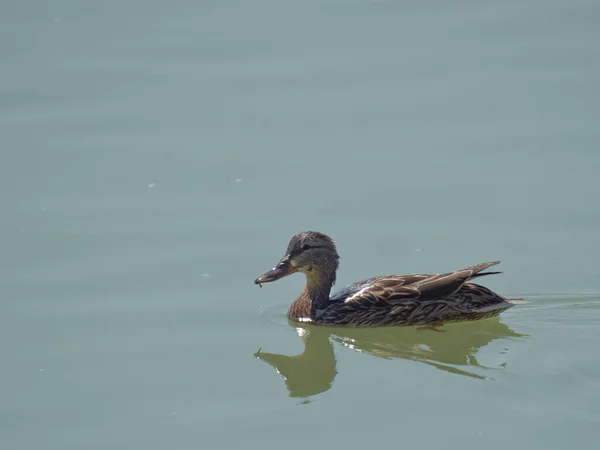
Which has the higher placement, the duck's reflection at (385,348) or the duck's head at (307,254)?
the duck's head at (307,254)

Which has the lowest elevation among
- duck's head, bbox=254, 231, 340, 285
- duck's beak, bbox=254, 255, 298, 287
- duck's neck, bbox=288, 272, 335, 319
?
duck's neck, bbox=288, 272, 335, 319

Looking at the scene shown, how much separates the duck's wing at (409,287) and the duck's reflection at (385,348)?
305 millimetres

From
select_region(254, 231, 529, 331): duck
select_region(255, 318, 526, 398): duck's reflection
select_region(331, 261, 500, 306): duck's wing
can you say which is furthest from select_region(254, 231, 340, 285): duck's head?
select_region(255, 318, 526, 398): duck's reflection

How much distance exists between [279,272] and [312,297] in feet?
1.45

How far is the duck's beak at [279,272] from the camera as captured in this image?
10.5 metres

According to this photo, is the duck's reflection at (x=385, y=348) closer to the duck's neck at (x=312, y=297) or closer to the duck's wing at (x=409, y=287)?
the duck's neck at (x=312, y=297)

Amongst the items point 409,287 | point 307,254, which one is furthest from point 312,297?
point 409,287

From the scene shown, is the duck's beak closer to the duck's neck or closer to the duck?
the duck

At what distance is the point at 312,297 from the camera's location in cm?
1082

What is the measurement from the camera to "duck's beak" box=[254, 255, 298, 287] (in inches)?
413

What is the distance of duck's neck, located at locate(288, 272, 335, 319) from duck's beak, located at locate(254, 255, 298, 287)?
23cm

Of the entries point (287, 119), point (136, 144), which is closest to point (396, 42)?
point (287, 119)

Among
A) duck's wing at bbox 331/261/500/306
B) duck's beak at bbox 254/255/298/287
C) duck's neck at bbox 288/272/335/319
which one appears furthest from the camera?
duck's neck at bbox 288/272/335/319

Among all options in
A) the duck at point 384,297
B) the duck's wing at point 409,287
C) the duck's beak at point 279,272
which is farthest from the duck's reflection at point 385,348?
the duck's beak at point 279,272
